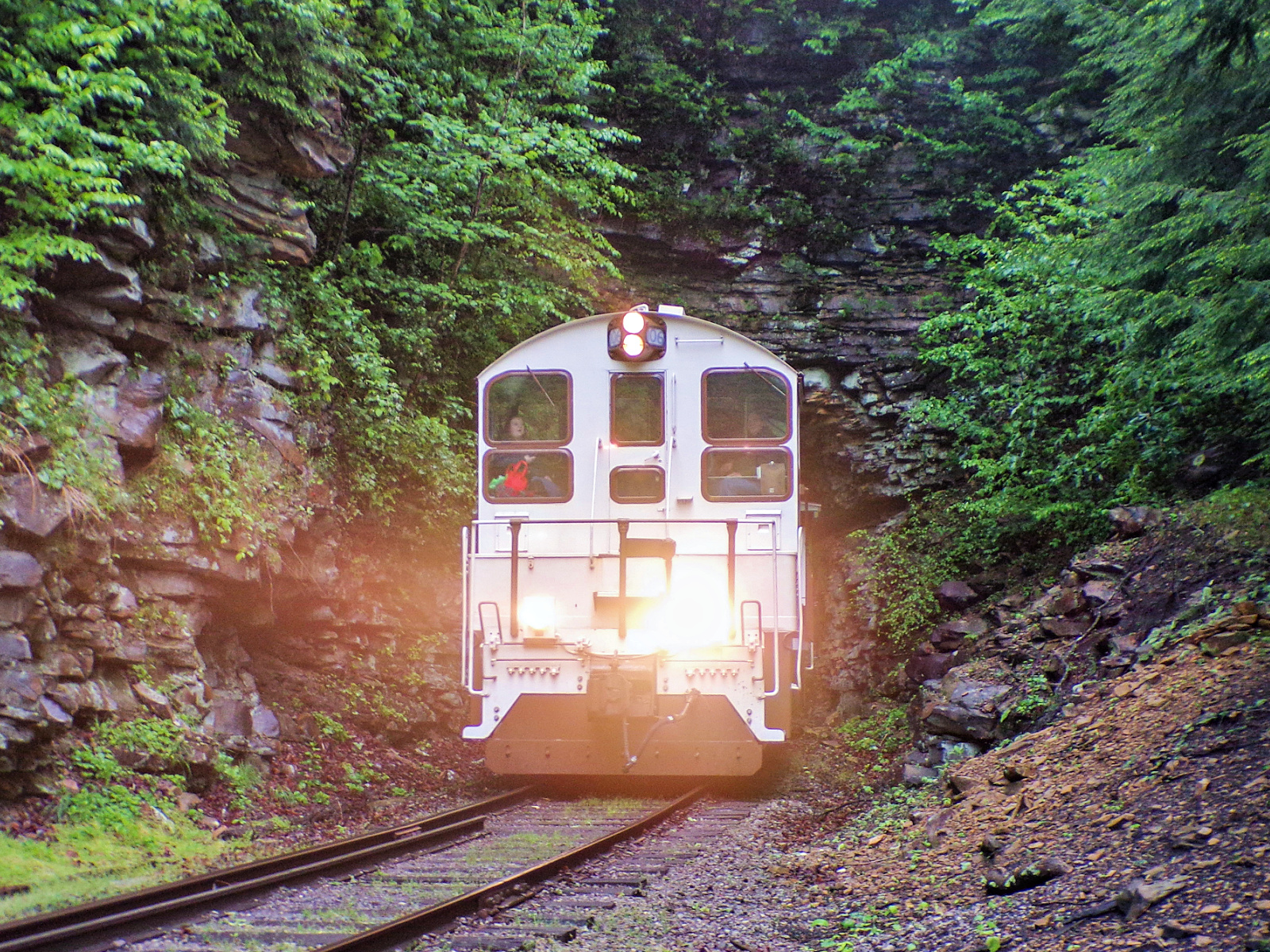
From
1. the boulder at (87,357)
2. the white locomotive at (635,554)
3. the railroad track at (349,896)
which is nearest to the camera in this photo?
the railroad track at (349,896)

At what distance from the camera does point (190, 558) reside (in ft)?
25.4

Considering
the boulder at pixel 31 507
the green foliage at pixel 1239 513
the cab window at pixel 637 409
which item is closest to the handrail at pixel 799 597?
the cab window at pixel 637 409

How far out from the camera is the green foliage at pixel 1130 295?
604 cm

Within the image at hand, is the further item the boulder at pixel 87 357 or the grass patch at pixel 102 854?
the boulder at pixel 87 357

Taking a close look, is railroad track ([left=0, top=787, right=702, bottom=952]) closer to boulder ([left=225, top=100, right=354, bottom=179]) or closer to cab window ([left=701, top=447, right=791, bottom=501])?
cab window ([left=701, top=447, right=791, bottom=501])

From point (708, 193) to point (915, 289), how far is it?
3.55 metres

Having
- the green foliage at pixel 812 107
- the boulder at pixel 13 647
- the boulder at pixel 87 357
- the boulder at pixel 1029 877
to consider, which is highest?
the green foliage at pixel 812 107

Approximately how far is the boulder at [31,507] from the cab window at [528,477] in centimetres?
334

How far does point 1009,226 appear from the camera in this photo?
14367mm

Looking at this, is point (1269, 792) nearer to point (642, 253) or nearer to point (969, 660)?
point (969, 660)

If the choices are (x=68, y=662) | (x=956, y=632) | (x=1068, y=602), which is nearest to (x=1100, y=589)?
(x=1068, y=602)

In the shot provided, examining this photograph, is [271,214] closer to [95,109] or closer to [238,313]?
[238,313]

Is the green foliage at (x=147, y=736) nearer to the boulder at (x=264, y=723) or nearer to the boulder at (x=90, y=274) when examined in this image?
the boulder at (x=264, y=723)

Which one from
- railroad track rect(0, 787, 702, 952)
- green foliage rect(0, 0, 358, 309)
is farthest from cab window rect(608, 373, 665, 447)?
green foliage rect(0, 0, 358, 309)
